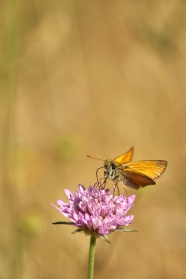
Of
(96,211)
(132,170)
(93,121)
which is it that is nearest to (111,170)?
(132,170)

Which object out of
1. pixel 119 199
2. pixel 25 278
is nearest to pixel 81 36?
pixel 25 278

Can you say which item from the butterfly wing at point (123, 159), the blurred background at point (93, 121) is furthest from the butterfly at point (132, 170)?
the blurred background at point (93, 121)

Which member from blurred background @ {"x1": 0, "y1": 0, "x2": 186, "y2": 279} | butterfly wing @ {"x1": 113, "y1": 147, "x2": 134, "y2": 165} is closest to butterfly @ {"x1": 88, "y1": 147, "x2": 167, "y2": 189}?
butterfly wing @ {"x1": 113, "y1": 147, "x2": 134, "y2": 165}

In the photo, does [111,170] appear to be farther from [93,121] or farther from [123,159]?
[93,121]

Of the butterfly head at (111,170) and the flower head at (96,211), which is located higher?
the butterfly head at (111,170)

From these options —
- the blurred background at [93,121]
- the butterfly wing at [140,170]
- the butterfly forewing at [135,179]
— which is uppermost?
the blurred background at [93,121]

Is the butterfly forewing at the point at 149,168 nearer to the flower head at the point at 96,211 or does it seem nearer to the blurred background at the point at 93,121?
the flower head at the point at 96,211

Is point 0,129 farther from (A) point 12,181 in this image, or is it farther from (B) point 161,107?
(B) point 161,107
